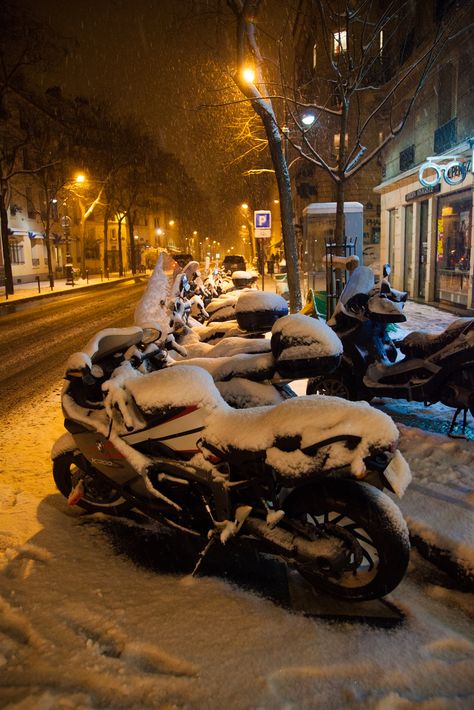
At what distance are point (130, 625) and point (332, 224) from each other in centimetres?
2182

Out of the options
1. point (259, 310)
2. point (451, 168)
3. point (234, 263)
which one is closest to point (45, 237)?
point (234, 263)

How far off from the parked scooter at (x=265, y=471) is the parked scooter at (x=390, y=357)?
2.82 meters

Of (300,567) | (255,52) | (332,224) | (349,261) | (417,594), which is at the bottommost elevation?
(417,594)

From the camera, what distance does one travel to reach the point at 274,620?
2842 mm

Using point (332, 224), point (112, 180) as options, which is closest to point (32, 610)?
point (332, 224)

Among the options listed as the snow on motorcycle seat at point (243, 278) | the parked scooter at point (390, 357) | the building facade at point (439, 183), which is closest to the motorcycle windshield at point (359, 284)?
the parked scooter at point (390, 357)

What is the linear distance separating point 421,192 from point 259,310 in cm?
1610

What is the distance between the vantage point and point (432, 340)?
19.8ft

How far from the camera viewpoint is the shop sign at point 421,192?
18.3 meters

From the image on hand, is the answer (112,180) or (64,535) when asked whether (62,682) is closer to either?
(64,535)

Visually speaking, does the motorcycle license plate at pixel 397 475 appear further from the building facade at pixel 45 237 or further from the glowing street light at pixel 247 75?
the building facade at pixel 45 237

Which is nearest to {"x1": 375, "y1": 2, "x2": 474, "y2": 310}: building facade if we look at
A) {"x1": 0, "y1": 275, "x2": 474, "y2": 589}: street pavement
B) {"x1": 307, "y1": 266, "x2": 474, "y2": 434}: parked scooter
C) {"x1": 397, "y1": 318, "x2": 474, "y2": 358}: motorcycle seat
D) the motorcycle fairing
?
{"x1": 307, "y1": 266, "x2": 474, "y2": 434}: parked scooter

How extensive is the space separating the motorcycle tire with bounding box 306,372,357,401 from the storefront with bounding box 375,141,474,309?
34.2 feet

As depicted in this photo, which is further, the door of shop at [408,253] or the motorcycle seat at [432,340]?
the door of shop at [408,253]
